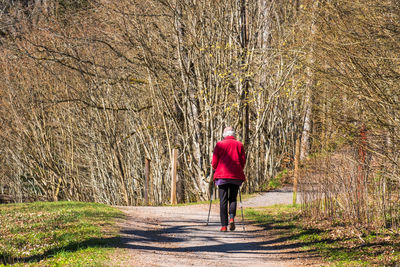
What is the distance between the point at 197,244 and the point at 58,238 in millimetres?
2627

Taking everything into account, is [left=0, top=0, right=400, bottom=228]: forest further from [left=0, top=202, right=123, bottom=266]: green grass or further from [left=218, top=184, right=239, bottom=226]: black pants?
[left=0, top=202, right=123, bottom=266]: green grass

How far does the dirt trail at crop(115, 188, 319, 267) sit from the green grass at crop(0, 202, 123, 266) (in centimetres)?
43

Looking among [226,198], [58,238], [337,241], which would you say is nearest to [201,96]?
[226,198]

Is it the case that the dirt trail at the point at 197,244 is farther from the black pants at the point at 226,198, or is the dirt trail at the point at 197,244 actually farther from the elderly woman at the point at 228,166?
the elderly woman at the point at 228,166

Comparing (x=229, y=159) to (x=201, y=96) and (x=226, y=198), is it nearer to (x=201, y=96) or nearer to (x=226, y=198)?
(x=226, y=198)

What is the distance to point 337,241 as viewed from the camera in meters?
10.2

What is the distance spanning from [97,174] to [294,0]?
15.2 m

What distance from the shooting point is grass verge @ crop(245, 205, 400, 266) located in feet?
28.4

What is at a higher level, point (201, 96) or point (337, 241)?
point (201, 96)

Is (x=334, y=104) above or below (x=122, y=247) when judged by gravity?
above

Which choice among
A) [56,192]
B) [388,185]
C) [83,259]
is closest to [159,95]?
[56,192]

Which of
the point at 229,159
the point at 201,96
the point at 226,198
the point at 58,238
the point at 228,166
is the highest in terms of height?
the point at 201,96

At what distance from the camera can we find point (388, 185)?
1069 centimetres

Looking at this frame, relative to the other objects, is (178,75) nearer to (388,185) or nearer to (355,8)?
(355,8)
